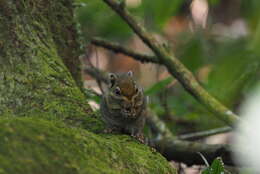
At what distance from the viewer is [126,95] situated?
366cm

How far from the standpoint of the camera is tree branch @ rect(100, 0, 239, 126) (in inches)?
164

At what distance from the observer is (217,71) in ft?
14.5

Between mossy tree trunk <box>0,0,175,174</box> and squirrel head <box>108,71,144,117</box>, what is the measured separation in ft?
0.91

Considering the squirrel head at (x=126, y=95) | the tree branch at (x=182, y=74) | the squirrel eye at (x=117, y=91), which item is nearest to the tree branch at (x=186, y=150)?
the tree branch at (x=182, y=74)

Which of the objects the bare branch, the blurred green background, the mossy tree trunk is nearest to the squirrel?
the mossy tree trunk

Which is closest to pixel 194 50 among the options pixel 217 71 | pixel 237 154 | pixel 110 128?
pixel 217 71

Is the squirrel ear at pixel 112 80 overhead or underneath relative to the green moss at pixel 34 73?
overhead

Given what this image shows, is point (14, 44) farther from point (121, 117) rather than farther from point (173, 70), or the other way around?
point (173, 70)

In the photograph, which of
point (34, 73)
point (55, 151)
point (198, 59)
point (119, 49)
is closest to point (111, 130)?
point (34, 73)

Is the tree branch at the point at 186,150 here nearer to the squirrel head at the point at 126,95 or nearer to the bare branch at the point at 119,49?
the bare branch at the point at 119,49

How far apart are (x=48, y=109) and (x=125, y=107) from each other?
2.03 ft

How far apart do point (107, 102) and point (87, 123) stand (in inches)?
20.3

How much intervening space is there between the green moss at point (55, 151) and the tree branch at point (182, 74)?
5.08ft

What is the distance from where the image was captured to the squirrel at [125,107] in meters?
3.60
